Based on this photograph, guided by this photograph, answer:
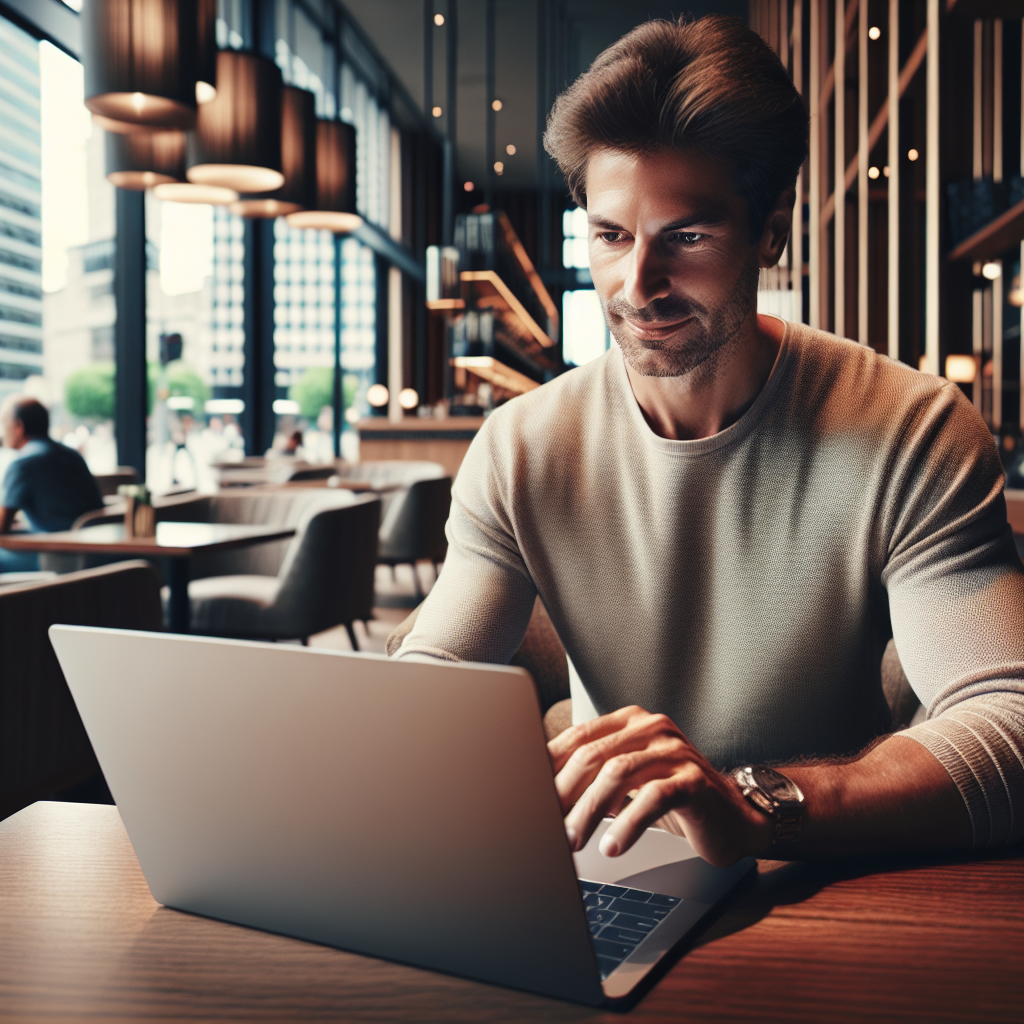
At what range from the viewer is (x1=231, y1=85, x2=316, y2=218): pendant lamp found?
4574 millimetres

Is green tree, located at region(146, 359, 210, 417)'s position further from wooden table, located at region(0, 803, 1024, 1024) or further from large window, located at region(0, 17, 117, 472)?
wooden table, located at region(0, 803, 1024, 1024)

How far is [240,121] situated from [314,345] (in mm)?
6368

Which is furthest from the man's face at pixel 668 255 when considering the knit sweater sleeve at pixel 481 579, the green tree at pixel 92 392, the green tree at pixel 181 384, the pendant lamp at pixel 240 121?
the green tree at pixel 181 384

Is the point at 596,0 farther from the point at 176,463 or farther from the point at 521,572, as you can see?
the point at 521,572

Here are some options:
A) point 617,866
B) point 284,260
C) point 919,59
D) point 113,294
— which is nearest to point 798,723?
point 617,866

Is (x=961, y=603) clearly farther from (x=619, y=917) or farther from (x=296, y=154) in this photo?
(x=296, y=154)

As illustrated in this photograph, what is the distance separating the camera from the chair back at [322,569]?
3654mm

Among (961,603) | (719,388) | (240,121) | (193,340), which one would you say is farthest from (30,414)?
(961,603)

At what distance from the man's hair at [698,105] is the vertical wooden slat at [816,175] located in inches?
170

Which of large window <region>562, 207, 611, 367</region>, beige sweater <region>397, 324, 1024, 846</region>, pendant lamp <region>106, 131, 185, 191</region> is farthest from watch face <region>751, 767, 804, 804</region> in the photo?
large window <region>562, 207, 611, 367</region>

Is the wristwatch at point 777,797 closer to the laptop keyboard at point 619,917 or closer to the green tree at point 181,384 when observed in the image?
the laptop keyboard at point 619,917

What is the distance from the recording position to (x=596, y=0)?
10.6 meters

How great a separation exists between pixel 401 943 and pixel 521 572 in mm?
663

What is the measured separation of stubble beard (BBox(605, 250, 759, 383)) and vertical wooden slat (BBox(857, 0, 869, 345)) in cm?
290
